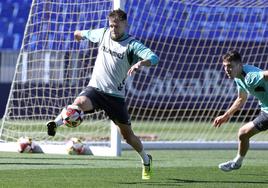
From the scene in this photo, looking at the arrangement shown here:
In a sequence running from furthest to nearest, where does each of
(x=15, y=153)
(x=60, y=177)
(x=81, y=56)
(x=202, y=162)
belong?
(x=81, y=56), (x=15, y=153), (x=202, y=162), (x=60, y=177)

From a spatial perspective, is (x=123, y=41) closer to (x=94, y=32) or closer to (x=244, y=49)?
(x=94, y=32)

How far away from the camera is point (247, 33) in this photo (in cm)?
1836

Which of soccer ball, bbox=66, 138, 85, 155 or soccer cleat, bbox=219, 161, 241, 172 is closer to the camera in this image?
soccer cleat, bbox=219, 161, 241, 172

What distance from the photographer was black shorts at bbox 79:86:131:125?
31.5 feet

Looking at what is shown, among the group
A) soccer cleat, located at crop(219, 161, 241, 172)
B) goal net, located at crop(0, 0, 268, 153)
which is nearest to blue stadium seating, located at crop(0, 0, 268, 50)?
goal net, located at crop(0, 0, 268, 153)

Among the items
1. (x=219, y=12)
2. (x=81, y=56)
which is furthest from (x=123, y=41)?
(x=219, y=12)

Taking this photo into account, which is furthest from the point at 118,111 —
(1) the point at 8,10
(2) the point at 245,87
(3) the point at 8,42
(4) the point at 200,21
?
(1) the point at 8,10

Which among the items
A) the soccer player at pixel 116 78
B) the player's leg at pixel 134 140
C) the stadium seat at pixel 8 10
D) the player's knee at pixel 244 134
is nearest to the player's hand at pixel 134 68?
the soccer player at pixel 116 78

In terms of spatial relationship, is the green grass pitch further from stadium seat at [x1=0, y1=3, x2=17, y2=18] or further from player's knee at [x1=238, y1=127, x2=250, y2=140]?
stadium seat at [x1=0, y1=3, x2=17, y2=18]

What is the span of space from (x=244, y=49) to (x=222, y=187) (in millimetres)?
10410

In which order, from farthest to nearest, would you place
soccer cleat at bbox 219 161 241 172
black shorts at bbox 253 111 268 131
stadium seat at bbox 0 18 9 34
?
stadium seat at bbox 0 18 9 34 → soccer cleat at bbox 219 161 241 172 → black shorts at bbox 253 111 268 131

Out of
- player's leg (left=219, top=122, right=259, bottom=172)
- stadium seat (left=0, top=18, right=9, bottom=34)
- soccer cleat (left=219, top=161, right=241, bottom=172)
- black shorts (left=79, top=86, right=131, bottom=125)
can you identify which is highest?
stadium seat (left=0, top=18, right=9, bottom=34)

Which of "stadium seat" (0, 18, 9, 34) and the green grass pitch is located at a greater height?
"stadium seat" (0, 18, 9, 34)

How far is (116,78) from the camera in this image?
974 centimetres
